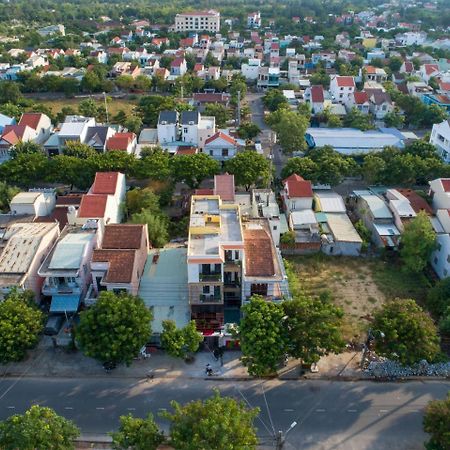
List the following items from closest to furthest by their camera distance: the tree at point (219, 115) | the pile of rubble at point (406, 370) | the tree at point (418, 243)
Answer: the pile of rubble at point (406, 370) → the tree at point (418, 243) → the tree at point (219, 115)

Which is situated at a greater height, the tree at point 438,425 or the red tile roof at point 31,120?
the tree at point 438,425

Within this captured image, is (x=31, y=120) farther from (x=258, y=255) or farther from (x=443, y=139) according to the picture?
(x=443, y=139)

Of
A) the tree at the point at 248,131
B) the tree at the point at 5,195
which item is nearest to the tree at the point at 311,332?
the tree at the point at 5,195

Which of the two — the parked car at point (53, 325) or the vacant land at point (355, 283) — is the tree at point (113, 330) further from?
the vacant land at point (355, 283)

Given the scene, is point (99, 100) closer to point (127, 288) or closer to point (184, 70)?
point (184, 70)

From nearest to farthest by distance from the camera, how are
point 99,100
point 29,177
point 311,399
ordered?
point 311,399, point 29,177, point 99,100

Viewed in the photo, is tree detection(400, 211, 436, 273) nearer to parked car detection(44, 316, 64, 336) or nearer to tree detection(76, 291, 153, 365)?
tree detection(76, 291, 153, 365)

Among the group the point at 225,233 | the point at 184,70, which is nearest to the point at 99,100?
the point at 184,70
